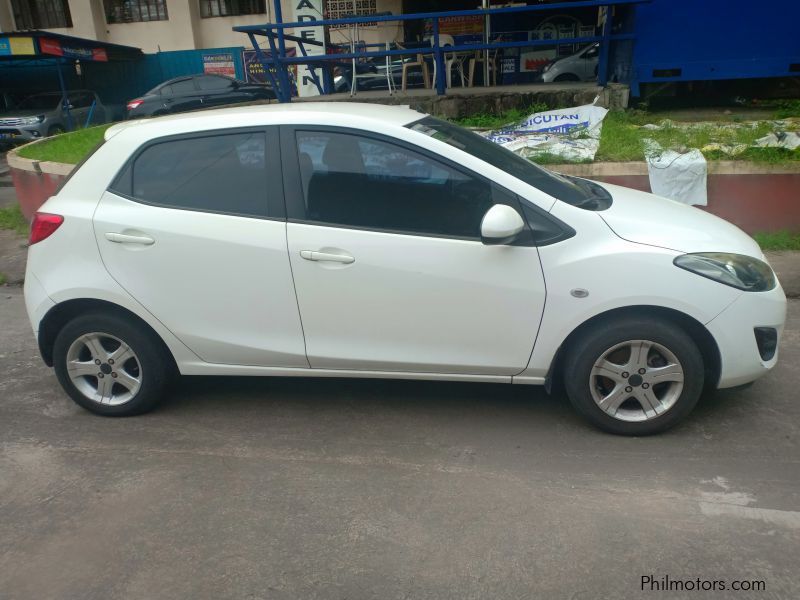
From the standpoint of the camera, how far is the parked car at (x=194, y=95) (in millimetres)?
18484

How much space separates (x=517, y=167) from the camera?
387cm

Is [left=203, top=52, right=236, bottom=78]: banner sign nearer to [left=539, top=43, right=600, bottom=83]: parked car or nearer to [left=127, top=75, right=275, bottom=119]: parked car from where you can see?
[left=127, top=75, right=275, bottom=119]: parked car

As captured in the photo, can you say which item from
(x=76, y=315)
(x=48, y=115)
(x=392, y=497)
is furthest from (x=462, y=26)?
(x=392, y=497)

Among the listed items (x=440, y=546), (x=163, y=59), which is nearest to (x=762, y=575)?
(x=440, y=546)

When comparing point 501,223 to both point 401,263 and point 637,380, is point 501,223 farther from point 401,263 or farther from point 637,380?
point 637,380

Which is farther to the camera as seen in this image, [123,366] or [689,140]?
[689,140]

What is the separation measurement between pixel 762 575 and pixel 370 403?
2.21 m

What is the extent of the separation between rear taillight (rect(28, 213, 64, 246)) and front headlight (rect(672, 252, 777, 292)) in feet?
10.7

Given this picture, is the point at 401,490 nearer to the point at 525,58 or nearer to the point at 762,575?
the point at 762,575

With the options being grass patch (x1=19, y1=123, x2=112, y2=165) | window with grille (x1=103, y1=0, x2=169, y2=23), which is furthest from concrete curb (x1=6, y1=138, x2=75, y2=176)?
window with grille (x1=103, y1=0, x2=169, y2=23)

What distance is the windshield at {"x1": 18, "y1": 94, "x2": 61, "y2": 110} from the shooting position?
19547 mm

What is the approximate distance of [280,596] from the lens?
104 inches

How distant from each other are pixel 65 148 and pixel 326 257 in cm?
799

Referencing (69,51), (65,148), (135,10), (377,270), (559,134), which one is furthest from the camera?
(135,10)
